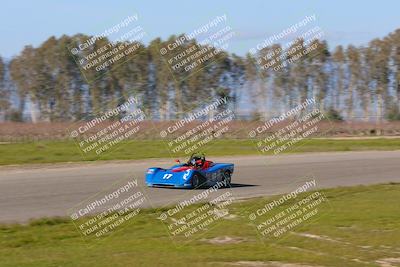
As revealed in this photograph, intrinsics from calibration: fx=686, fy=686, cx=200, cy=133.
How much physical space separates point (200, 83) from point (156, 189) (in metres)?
50.0

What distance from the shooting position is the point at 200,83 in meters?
67.7

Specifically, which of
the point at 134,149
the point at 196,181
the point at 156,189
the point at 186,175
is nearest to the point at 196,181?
the point at 196,181

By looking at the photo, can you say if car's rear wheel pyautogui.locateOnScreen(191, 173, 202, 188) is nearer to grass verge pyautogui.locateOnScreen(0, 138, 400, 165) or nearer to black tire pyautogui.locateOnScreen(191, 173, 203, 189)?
black tire pyautogui.locateOnScreen(191, 173, 203, 189)

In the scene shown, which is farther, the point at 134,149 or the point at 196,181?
the point at 134,149

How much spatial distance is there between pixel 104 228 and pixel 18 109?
54.2 m

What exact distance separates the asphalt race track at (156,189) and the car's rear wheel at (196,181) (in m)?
0.46

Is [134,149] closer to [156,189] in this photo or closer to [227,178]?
[227,178]

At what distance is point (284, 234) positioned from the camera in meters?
11.6

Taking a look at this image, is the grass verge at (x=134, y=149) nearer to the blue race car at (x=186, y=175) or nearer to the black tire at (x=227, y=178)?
the blue race car at (x=186, y=175)

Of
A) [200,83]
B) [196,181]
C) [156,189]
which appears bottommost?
[200,83]

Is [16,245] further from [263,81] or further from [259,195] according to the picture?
[263,81]

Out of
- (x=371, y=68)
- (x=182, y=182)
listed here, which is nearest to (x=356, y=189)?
(x=182, y=182)

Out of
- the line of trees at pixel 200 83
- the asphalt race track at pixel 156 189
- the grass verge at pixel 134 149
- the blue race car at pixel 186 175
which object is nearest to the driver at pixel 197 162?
the blue race car at pixel 186 175

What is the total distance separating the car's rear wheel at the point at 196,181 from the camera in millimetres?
18219
